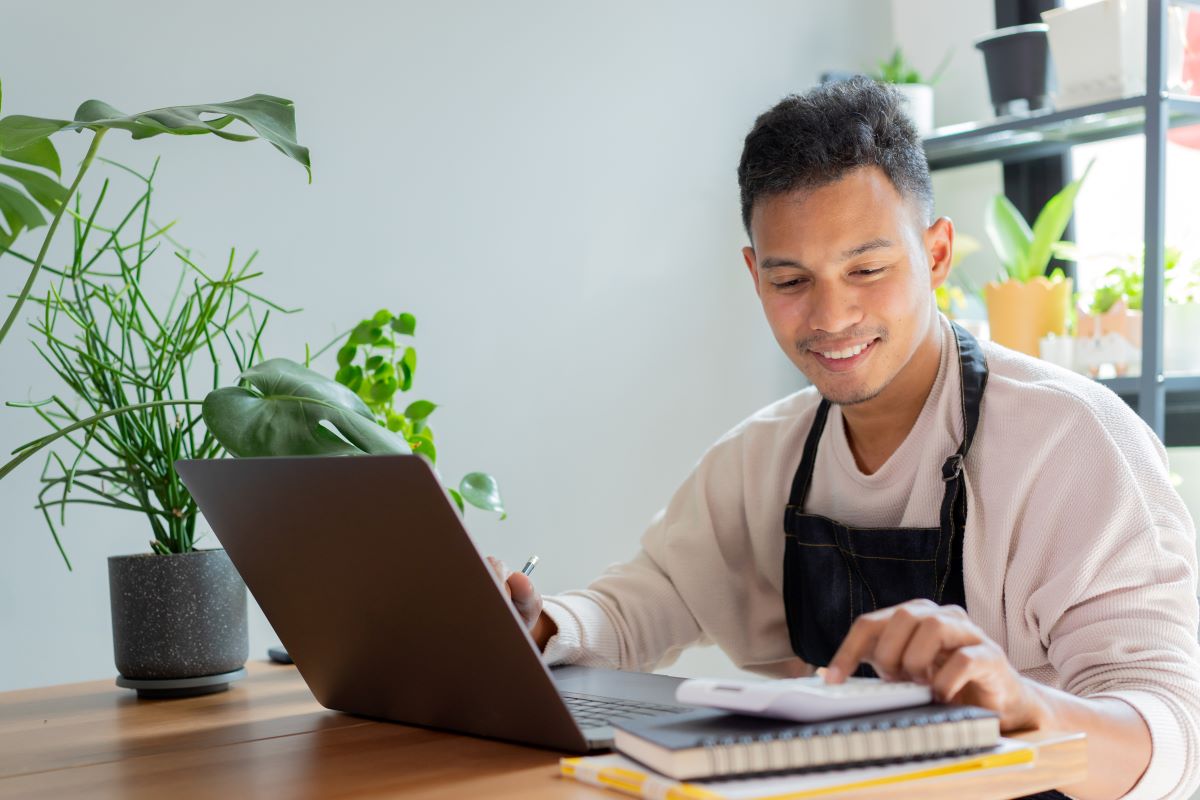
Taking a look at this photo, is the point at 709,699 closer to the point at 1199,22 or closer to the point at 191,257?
the point at 191,257

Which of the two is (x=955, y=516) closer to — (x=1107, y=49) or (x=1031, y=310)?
(x=1031, y=310)

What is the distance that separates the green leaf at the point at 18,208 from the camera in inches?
53.4

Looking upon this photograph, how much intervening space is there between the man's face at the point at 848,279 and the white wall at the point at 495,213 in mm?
901

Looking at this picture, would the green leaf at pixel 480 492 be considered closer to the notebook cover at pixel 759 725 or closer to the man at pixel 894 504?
the man at pixel 894 504

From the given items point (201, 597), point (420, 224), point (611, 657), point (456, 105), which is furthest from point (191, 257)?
point (611, 657)

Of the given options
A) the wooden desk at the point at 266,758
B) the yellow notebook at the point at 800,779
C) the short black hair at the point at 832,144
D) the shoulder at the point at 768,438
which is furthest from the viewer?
the shoulder at the point at 768,438

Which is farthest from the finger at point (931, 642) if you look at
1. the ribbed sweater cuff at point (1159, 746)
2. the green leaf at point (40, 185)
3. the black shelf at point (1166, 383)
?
the black shelf at point (1166, 383)

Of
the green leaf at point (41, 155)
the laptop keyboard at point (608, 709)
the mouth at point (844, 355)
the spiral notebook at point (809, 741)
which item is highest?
the green leaf at point (41, 155)

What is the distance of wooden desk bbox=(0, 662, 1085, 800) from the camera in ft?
2.71

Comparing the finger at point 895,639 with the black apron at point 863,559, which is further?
the black apron at point 863,559

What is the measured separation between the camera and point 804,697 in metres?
0.77

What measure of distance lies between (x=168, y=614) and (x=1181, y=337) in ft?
5.66

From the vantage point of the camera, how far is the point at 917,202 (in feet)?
4.83

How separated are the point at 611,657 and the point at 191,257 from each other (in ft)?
3.14
